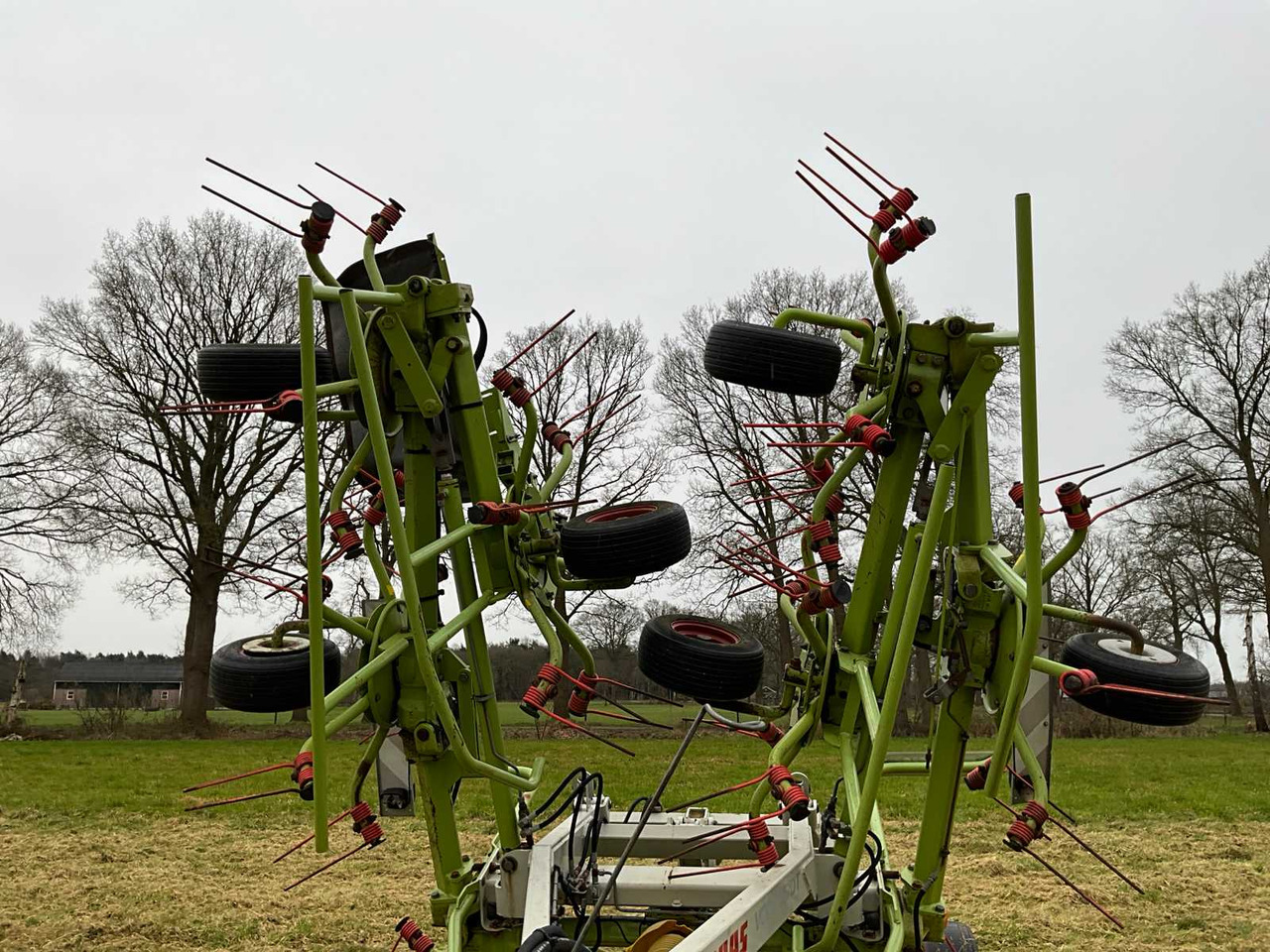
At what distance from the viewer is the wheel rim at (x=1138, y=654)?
14.7 feet

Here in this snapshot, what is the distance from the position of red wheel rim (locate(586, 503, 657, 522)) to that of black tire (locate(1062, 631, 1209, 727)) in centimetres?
192

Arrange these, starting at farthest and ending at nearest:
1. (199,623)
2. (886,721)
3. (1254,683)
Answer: (1254,683), (199,623), (886,721)

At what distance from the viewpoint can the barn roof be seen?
68.5m

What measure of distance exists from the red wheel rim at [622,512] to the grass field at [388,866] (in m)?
3.71

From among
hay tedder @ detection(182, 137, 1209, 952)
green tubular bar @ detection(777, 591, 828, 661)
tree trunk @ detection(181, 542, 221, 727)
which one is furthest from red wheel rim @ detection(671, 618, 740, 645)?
tree trunk @ detection(181, 542, 221, 727)

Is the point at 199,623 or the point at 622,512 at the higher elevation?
the point at 199,623

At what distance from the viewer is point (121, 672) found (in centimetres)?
7100

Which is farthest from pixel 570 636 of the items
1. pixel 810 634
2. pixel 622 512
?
pixel 810 634

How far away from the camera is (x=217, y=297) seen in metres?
28.2

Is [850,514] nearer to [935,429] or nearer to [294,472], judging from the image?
[294,472]

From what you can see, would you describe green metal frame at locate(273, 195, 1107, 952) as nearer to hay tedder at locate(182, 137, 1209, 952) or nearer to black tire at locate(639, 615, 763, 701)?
hay tedder at locate(182, 137, 1209, 952)

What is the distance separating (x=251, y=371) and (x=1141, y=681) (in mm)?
3909

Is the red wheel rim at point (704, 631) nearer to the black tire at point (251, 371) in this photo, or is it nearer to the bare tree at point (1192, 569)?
the black tire at point (251, 371)

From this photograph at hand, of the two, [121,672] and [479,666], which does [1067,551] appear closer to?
[479,666]
